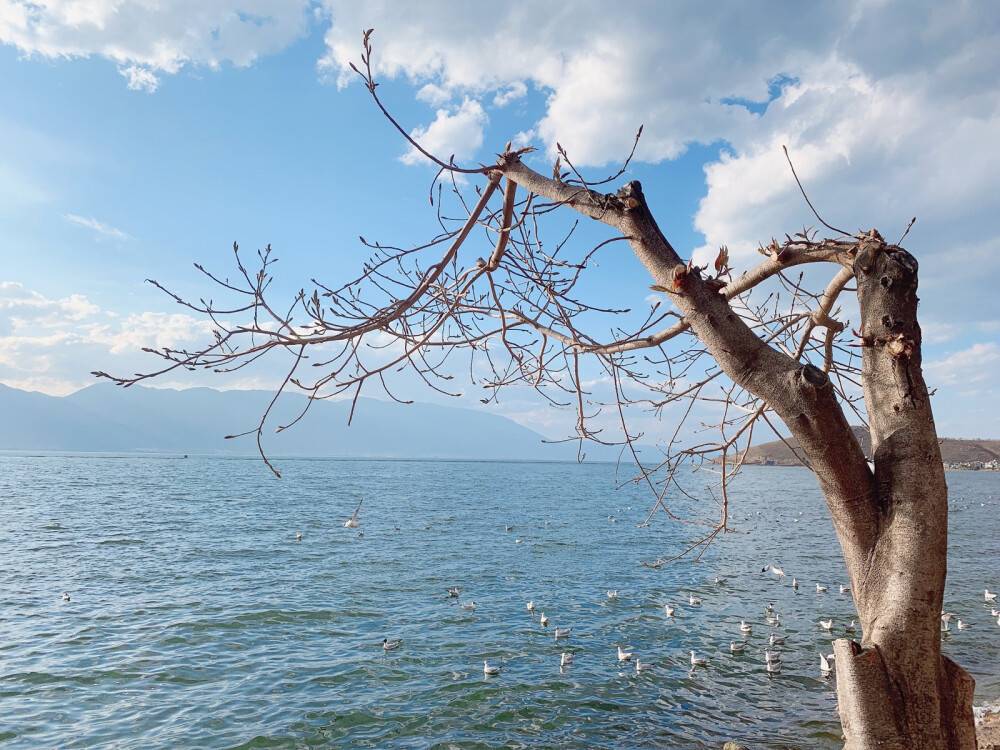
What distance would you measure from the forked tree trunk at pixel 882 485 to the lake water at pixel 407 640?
18.0 ft

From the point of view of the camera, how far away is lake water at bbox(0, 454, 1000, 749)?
24.9 ft

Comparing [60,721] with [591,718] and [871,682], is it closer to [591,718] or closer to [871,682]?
[591,718]

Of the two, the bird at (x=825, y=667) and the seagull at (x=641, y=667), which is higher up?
the bird at (x=825, y=667)

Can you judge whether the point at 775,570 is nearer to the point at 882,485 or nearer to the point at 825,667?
the point at 825,667

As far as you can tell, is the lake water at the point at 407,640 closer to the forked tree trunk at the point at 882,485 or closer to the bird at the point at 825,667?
the bird at the point at 825,667

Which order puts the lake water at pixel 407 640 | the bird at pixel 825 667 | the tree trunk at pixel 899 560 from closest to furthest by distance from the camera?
the tree trunk at pixel 899 560
the lake water at pixel 407 640
the bird at pixel 825 667

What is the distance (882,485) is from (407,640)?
9648mm

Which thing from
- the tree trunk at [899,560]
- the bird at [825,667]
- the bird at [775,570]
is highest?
the tree trunk at [899,560]

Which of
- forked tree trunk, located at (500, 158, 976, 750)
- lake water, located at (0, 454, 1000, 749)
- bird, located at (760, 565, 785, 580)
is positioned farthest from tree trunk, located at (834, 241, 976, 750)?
bird, located at (760, 565, 785, 580)

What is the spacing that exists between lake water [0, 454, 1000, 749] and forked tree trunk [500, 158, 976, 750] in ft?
18.0

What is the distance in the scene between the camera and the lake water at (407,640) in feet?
24.9

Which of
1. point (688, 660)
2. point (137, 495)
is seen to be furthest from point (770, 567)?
point (137, 495)

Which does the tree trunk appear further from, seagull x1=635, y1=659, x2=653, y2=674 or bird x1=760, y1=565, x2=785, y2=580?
bird x1=760, y1=565, x2=785, y2=580

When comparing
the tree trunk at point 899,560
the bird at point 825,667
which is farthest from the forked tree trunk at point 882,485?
the bird at point 825,667
